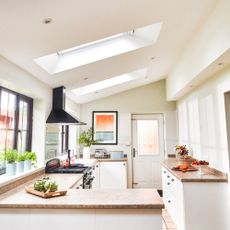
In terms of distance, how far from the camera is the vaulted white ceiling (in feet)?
5.32

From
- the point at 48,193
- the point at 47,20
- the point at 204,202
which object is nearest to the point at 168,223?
the point at 204,202

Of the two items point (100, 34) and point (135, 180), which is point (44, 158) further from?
point (135, 180)

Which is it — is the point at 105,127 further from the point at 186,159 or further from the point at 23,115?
the point at 23,115

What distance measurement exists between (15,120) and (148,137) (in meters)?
3.61

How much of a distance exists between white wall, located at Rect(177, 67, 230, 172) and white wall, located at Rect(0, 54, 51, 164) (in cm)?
261

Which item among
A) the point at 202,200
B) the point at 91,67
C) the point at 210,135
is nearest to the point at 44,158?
the point at 91,67

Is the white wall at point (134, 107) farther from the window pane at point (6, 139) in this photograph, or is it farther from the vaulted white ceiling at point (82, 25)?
the window pane at point (6, 139)

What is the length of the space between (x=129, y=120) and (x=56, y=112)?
2.42 metres

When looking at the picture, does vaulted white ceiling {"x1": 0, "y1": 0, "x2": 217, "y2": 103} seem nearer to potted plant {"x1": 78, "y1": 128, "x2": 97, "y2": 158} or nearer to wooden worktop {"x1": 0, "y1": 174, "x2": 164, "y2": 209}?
wooden worktop {"x1": 0, "y1": 174, "x2": 164, "y2": 209}

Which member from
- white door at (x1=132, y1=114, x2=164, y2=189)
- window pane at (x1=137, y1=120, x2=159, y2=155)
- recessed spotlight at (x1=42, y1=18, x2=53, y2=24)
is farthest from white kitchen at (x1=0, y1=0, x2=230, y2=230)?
window pane at (x1=137, y1=120, x2=159, y2=155)

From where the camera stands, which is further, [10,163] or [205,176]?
[205,176]

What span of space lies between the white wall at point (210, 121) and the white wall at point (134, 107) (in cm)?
105

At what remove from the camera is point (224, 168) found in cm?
270

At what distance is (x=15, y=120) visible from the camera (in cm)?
284
